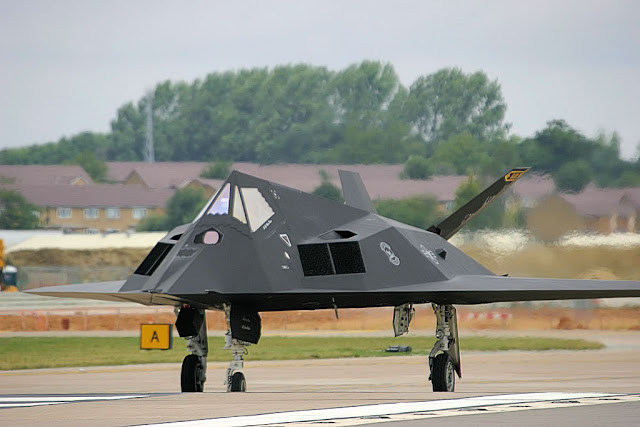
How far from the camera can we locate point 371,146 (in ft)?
158

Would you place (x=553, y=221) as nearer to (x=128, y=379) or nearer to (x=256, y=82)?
(x=128, y=379)

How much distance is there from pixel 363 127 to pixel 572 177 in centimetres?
1595

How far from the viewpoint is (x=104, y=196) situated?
84938 millimetres

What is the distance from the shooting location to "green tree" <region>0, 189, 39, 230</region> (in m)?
66.8

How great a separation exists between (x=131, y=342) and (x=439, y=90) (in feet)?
77.0

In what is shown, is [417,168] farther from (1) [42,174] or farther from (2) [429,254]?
(1) [42,174]

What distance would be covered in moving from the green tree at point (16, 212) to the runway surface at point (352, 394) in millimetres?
38218

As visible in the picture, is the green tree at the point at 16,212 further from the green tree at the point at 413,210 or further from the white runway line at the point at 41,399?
the white runway line at the point at 41,399

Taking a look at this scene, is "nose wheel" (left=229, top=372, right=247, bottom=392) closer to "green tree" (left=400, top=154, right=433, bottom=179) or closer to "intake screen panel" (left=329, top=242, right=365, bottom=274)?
"intake screen panel" (left=329, top=242, right=365, bottom=274)

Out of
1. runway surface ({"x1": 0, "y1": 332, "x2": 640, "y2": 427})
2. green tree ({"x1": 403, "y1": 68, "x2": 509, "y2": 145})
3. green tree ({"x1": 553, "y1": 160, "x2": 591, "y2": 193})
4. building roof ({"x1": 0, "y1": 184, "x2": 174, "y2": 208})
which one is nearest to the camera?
runway surface ({"x1": 0, "y1": 332, "x2": 640, "y2": 427})

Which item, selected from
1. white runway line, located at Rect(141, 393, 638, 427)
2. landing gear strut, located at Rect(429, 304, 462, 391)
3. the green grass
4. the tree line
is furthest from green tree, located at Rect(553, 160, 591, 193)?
white runway line, located at Rect(141, 393, 638, 427)

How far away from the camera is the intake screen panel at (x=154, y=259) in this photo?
59.8 ft

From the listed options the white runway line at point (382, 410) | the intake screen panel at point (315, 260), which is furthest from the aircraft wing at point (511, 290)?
the white runway line at point (382, 410)

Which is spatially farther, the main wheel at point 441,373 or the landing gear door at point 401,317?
the landing gear door at point 401,317
